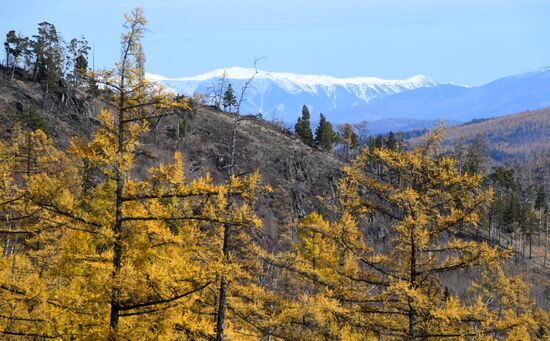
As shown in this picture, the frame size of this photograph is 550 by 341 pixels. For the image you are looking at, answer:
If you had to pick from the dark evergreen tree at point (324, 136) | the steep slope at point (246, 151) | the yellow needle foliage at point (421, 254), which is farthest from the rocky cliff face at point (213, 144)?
the yellow needle foliage at point (421, 254)

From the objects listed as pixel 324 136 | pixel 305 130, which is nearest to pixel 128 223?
pixel 324 136

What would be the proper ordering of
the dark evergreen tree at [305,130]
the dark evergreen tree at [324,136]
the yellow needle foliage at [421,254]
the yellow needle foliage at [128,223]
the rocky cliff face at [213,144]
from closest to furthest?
the yellow needle foliage at [128,223] → the yellow needle foliage at [421,254] → the rocky cliff face at [213,144] → the dark evergreen tree at [305,130] → the dark evergreen tree at [324,136]

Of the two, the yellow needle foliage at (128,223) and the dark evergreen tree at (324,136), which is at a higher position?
the dark evergreen tree at (324,136)

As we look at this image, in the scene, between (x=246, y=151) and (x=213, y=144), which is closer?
(x=246, y=151)

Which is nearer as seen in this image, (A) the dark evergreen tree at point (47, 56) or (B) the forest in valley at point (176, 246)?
(B) the forest in valley at point (176, 246)

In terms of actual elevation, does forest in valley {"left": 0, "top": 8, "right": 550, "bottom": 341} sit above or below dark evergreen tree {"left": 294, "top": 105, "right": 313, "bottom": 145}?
below

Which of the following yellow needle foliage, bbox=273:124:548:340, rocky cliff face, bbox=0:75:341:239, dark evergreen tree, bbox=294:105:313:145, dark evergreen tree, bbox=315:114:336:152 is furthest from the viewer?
dark evergreen tree, bbox=315:114:336:152

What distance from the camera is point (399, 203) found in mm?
12773

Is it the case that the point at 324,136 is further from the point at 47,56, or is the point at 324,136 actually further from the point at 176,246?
the point at 176,246

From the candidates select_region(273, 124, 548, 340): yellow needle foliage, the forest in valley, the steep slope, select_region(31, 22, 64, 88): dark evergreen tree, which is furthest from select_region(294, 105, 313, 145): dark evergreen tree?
select_region(273, 124, 548, 340): yellow needle foliage

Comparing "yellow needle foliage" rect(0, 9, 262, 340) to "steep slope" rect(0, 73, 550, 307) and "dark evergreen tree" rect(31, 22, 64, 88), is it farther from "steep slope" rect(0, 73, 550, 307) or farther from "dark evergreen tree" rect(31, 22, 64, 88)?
"dark evergreen tree" rect(31, 22, 64, 88)

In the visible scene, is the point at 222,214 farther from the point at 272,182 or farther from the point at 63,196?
the point at 272,182

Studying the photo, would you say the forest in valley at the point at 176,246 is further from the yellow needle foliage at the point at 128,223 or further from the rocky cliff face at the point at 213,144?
the rocky cliff face at the point at 213,144

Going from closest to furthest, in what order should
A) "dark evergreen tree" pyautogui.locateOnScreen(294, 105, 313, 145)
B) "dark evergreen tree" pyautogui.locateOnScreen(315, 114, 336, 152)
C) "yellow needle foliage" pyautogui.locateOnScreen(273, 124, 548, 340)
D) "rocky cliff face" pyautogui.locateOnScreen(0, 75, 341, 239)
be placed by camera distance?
1. "yellow needle foliage" pyautogui.locateOnScreen(273, 124, 548, 340)
2. "rocky cliff face" pyautogui.locateOnScreen(0, 75, 341, 239)
3. "dark evergreen tree" pyautogui.locateOnScreen(294, 105, 313, 145)
4. "dark evergreen tree" pyautogui.locateOnScreen(315, 114, 336, 152)
